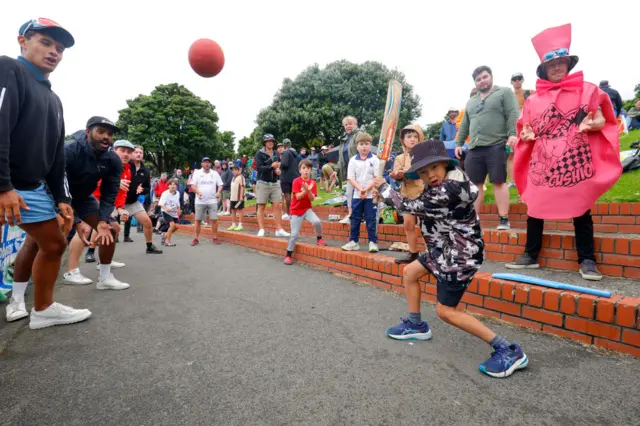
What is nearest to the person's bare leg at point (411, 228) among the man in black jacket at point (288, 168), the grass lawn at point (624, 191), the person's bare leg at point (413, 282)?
the person's bare leg at point (413, 282)

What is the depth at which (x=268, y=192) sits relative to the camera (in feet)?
25.1

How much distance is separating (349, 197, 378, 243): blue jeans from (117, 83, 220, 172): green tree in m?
35.3

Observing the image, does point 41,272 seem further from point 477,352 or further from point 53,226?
point 477,352

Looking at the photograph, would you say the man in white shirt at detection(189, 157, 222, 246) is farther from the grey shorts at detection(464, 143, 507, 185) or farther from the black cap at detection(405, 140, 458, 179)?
the black cap at detection(405, 140, 458, 179)

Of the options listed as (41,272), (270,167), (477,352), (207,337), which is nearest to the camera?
(477,352)

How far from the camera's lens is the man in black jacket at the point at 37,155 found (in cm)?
239

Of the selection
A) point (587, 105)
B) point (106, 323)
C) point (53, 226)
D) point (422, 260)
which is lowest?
point (106, 323)

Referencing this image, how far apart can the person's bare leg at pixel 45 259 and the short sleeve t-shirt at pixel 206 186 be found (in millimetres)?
5086

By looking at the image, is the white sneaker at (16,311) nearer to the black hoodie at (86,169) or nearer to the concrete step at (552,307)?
the black hoodie at (86,169)

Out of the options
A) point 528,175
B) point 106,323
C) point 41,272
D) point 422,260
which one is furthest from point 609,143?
point 41,272

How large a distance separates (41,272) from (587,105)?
5.03m

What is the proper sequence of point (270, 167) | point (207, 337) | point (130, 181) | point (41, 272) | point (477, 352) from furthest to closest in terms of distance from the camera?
point (270, 167), point (130, 181), point (41, 272), point (207, 337), point (477, 352)

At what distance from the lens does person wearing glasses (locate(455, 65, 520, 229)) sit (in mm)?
4352

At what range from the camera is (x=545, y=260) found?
3.60 m
